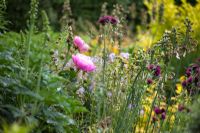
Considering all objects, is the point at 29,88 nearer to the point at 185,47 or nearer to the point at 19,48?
the point at 19,48

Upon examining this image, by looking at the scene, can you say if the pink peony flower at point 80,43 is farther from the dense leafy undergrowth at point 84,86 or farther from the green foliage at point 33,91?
the green foliage at point 33,91

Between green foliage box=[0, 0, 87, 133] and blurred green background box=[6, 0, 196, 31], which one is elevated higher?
blurred green background box=[6, 0, 196, 31]

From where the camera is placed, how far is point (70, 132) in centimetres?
312

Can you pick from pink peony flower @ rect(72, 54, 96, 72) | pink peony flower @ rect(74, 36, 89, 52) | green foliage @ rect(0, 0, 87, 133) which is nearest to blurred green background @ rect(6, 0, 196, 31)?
Result: pink peony flower @ rect(74, 36, 89, 52)

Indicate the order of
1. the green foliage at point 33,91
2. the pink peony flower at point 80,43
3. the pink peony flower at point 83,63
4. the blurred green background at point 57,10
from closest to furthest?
the green foliage at point 33,91
the pink peony flower at point 83,63
the pink peony flower at point 80,43
the blurred green background at point 57,10

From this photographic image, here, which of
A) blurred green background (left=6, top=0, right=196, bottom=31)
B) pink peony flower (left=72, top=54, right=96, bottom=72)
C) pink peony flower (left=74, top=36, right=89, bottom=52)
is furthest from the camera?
blurred green background (left=6, top=0, right=196, bottom=31)

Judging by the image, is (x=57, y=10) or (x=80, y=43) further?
(x=57, y=10)

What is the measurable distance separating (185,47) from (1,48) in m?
1.33

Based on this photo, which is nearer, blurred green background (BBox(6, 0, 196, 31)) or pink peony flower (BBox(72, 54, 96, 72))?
pink peony flower (BBox(72, 54, 96, 72))

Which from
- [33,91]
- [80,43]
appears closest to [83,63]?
[80,43]

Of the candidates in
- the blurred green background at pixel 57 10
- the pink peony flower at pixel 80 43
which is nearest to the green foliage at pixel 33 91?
the pink peony flower at pixel 80 43

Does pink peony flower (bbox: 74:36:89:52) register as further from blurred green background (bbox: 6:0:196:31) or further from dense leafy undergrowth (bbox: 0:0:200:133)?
blurred green background (bbox: 6:0:196:31)

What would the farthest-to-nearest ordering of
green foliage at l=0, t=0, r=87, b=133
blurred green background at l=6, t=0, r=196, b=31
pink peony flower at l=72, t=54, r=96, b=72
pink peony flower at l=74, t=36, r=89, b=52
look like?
blurred green background at l=6, t=0, r=196, b=31
pink peony flower at l=74, t=36, r=89, b=52
pink peony flower at l=72, t=54, r=96, b=72
green foliage at l=0, t=0, r=87, b=133

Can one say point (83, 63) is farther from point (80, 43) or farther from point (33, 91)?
point (33, 91)
